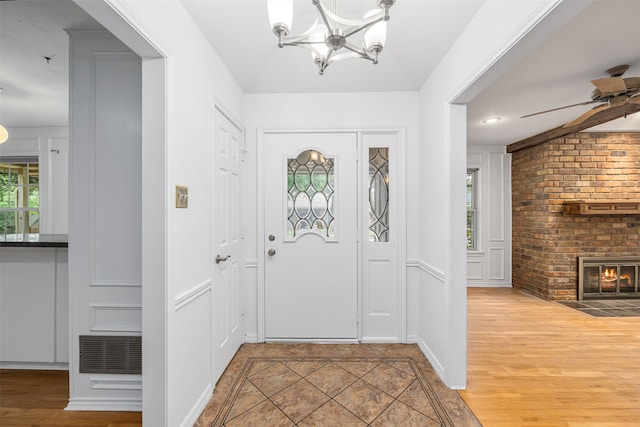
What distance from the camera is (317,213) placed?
295 cm

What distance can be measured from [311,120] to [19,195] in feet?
15.6

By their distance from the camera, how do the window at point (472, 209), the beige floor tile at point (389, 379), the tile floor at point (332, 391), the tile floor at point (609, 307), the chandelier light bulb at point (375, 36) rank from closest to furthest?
the chandelier light bulb at point (375, 36), the tile floor at point (332, 391), the beige floor tile at point (389, 379), the tile floor at point (609, 307), the window at point (472, 209)

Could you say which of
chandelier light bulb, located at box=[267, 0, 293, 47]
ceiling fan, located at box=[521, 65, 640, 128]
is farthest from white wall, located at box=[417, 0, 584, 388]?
ceiling fan, located at box=[521, 65, 640, 128]

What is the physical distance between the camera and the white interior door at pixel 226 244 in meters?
2.19

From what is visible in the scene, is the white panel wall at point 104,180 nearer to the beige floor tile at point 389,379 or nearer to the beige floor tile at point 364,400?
the beige floor tile at point 364,400

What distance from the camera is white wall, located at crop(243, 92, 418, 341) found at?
9.50ft

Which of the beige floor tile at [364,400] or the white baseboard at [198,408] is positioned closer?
the white baseboard at [198,408]

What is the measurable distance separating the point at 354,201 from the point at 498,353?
1902 millimetres

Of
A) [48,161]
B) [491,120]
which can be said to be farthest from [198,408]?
[48,161]

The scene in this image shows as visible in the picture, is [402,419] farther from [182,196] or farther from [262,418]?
[182,196]

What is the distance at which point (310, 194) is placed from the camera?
2.94m

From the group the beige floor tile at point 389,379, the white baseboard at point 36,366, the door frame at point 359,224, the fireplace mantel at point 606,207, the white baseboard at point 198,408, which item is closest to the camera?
the white baseboard at point 198,408

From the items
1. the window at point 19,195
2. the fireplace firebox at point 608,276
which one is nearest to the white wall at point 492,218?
the fireplace firebox at point 608,276

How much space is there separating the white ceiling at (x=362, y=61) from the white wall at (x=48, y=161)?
0.91 meters
